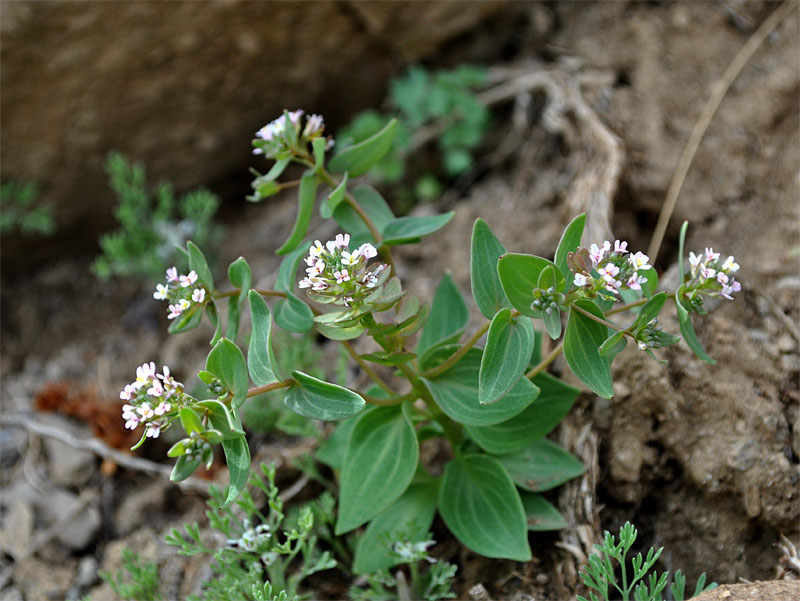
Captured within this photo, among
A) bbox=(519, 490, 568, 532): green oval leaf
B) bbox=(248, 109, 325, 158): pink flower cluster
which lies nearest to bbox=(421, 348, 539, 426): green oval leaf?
bbox=(519, 490, 568, 532): green oval leaf

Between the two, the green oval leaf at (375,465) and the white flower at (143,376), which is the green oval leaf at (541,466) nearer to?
the green oval leaf at (375,465)

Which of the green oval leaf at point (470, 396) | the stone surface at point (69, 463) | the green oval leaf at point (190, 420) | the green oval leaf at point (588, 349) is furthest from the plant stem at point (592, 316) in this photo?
the stone surface at point (69, 463)

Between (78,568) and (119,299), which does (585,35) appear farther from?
(78,568)

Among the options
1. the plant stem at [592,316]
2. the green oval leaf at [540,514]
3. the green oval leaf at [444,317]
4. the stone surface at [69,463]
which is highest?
the plant stem at [592,316]

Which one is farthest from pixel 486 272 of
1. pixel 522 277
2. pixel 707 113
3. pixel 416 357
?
pixel 707 113

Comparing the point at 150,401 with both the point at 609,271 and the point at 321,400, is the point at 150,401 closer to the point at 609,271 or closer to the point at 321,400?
the point at 321,400
